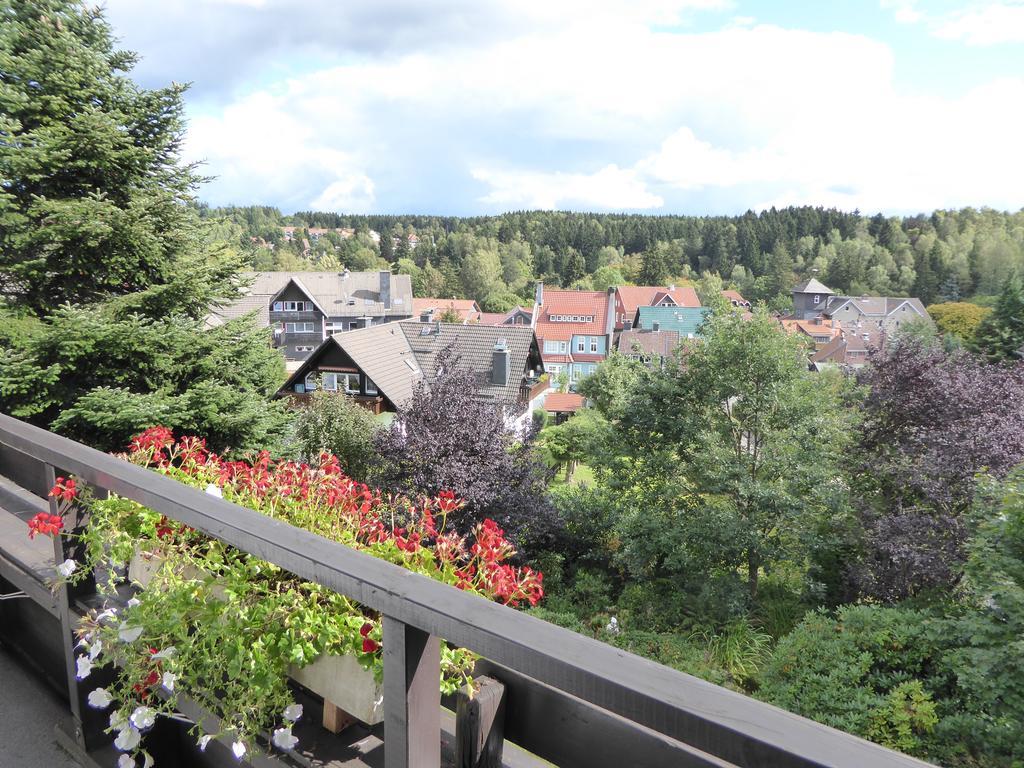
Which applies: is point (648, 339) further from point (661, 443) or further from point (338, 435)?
point (338, 435)

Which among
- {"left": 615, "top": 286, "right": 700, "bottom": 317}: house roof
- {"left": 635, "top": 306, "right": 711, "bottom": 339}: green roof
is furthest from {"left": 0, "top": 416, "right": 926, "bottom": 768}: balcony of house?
{"left": 615, "top": 286, "right": 700, "bottom": 317}: house roof

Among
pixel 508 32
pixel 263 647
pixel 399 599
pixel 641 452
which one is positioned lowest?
pixel 641 452

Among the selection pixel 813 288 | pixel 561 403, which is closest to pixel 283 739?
pixel 561 403

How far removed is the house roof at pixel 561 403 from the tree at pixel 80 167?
2277 cm

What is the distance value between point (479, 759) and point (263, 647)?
513mm

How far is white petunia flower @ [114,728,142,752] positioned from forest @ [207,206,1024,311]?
6497 cm

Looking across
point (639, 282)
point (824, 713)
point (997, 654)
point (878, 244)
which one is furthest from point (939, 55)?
point (878, 244)

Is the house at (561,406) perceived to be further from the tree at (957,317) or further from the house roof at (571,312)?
the tree at (957,317)

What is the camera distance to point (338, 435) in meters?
13.0

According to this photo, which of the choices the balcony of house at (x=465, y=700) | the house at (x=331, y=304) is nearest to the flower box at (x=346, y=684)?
the balcony of house at (x=465, y=700)

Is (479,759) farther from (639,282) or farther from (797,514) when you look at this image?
(639,282)

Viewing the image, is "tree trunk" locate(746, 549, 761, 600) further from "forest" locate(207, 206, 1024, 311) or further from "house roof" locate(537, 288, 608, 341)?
"forest" locate(207, 206, 1024, 311)

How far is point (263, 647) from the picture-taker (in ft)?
4.10

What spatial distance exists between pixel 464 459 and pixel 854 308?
200 ft
